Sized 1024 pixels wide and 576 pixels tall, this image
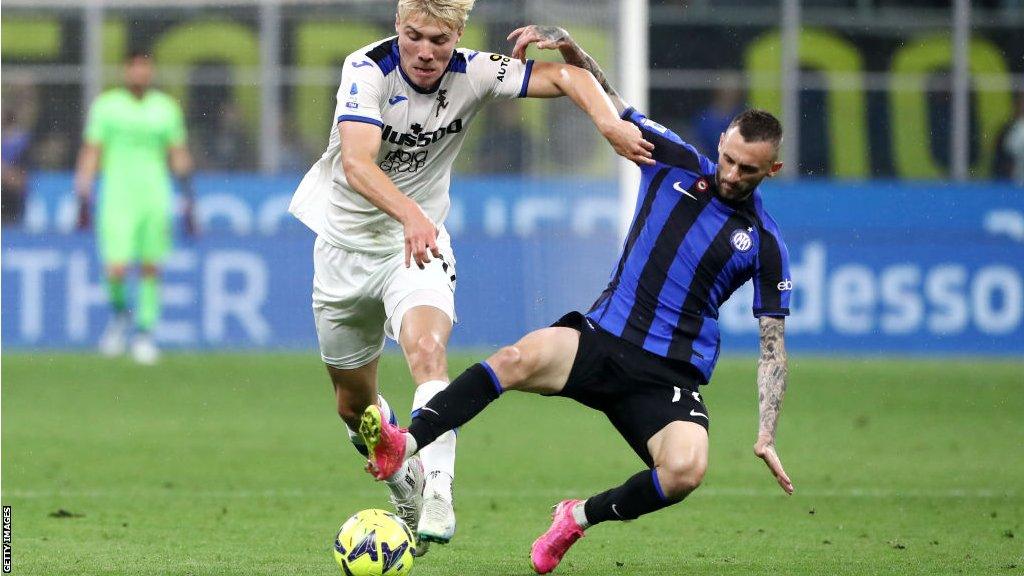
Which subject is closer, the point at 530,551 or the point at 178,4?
the point at 530,551

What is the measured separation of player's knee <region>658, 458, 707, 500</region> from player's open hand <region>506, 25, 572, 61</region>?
5.15 feet

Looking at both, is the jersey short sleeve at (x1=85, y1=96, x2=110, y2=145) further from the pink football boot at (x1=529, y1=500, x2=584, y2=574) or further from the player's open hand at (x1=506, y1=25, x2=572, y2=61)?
the pink football boot at (x1=529, y1=500, x2=584, y2=574)

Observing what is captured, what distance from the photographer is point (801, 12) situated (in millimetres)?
19438

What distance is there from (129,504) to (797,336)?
9.19 meters

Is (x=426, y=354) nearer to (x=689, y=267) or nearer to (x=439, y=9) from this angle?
(x=689, y=267)

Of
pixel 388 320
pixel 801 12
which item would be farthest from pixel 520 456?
pixel 801 12

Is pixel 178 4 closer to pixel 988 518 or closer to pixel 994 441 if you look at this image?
pixel 994 441

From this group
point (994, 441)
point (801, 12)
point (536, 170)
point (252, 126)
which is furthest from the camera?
point (801, 12)

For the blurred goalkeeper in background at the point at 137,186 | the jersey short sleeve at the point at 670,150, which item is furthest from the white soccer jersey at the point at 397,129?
the blurred goalkeeper in background at the point at 137,186

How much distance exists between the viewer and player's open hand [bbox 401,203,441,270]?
212 inches

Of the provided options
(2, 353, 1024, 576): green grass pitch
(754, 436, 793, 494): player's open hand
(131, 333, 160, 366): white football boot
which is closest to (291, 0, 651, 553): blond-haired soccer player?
(2, 353, 1024, 576): green grass pitch

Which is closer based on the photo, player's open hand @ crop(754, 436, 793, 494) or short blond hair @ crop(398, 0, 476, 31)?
player's open hand @ crop(754, 436, 793, 494)

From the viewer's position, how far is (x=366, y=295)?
251 inches

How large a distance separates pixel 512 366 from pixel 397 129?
1019 millimetres
